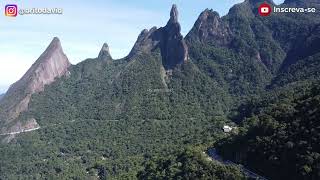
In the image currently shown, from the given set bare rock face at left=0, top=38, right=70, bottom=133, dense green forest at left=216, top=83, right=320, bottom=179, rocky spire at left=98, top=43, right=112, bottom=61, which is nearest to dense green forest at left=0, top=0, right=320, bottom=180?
dense green forest at left=216, top=83, right=320, bottom=179

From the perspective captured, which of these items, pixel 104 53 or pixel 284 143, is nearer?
pixel 284 143

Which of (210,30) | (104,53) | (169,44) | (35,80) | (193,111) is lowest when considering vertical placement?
(193,111)

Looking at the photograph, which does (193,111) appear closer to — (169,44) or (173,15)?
(169,44)

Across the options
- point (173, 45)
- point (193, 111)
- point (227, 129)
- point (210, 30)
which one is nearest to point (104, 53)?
point (173, 45)

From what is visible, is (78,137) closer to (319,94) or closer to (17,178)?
(17,178)

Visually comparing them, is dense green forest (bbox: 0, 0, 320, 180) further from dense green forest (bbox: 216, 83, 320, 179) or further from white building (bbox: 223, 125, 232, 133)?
white building (bbox: 223, 125, 232, 133)

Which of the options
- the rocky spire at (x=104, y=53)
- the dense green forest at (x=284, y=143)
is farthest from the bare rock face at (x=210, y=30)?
the dense green forest at (x=284, y=143)

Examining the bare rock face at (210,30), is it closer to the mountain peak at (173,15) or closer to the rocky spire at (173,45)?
the rocky spire at (173,45)
